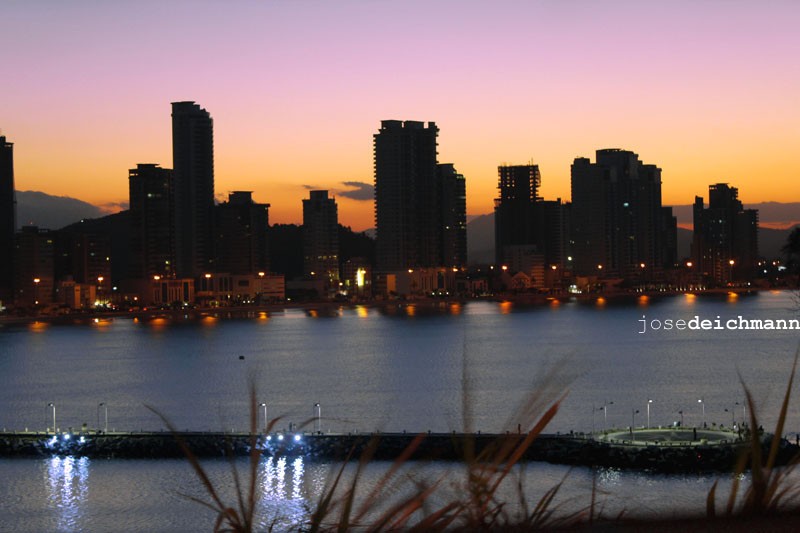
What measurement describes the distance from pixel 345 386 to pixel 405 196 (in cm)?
8255

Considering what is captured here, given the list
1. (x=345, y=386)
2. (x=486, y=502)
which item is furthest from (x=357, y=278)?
(x=486, y=502)

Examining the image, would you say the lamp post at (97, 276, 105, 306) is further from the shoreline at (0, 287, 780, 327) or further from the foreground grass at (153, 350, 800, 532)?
the foreground grass at (153, 350, 800, 532)

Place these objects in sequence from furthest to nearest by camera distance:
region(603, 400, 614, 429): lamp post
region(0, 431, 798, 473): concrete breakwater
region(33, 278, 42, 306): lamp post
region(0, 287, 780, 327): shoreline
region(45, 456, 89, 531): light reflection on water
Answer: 1. region(33, 278, 42, 306): lamp post
2. region(0, 287, 780, 327): shoreline
3. region(603, 400, 614, 429): lamp post
4. region(0, 431, 798, 473): concrete breakwater
5. region(45, 456, 89, 531): light reflection on water

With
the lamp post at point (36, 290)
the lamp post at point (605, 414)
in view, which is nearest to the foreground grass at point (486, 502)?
the lamp post at point (605, 414)

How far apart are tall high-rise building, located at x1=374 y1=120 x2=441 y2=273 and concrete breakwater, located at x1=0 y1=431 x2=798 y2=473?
92.1 meters

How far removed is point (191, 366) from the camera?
141 ft

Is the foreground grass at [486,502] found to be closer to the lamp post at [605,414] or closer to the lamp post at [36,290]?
the lamp post at [605,414]

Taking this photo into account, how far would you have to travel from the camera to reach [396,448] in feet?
65.1

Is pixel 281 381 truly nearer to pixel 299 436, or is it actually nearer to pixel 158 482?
pixel 299 436

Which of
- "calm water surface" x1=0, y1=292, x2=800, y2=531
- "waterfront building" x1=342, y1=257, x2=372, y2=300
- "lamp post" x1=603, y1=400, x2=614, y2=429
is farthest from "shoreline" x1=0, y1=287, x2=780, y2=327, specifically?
"lamp post" x1=603, y1=400, x2=614, y2=429

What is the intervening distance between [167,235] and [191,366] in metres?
67.4

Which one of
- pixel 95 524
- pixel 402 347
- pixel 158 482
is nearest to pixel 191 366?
pixel 402 347

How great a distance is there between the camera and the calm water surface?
1606 cm

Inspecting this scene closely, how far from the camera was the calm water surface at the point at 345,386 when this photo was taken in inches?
632
